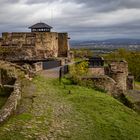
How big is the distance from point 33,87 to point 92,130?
953 centimetres

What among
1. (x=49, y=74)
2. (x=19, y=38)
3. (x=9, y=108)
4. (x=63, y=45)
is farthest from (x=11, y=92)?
(x=63, y=45)

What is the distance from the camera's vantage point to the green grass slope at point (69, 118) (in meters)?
14.5

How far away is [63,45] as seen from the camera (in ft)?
171

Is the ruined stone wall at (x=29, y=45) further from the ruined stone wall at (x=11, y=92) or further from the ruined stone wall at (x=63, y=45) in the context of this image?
the ruined stone wall at (x=11, y=92)

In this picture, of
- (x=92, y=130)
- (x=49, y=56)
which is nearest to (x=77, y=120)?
(x=92, y=130)

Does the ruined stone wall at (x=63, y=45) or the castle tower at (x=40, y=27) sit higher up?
the castle tower at (x=40, y=27)

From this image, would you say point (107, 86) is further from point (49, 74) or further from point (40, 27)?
point (40, 27)

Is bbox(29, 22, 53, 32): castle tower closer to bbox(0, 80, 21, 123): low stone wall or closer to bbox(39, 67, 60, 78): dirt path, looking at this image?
bbox(39, 67, 60, 78): dirt path

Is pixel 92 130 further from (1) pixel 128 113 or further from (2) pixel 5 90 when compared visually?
(2) pixel 5 90

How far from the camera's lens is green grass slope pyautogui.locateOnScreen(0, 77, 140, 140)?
572 inches

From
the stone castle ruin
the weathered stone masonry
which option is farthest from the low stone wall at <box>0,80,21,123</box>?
the weathered stone masonry

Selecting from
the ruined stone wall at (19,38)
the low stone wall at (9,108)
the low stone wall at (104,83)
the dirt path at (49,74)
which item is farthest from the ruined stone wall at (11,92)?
the ruined stone wall at (19,38)

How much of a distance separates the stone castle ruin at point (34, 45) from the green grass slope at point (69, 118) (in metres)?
17.7

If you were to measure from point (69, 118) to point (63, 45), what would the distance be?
117 feet
